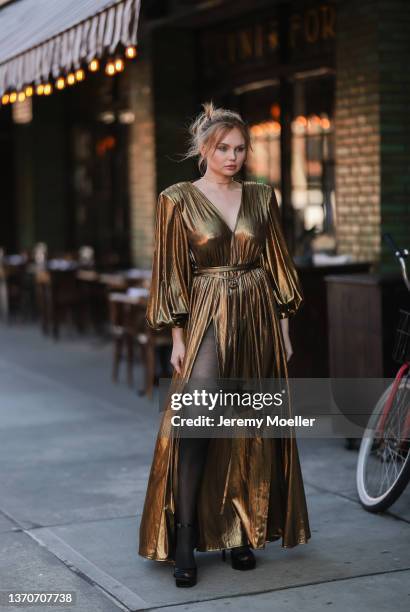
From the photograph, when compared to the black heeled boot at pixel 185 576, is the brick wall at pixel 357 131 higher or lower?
higher

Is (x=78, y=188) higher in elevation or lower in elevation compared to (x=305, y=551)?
higher

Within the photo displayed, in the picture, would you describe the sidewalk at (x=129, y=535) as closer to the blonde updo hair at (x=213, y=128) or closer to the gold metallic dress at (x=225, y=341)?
the gold metallic dress at (x=225, y=341)

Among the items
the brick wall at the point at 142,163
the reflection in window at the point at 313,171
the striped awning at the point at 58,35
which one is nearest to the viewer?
the striped awning at the point at 58,35

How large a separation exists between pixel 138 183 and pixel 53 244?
4.53 metres

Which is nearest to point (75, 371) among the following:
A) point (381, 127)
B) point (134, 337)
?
point (134, 337)

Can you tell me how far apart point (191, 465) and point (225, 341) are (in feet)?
1.87

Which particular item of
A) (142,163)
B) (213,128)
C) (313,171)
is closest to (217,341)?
(213,128)

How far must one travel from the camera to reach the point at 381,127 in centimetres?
848

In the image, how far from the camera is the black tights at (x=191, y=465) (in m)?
4.82

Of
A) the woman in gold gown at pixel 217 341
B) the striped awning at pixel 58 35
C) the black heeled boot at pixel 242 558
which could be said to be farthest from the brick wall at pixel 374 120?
the black heeled boot at pixel 242 558

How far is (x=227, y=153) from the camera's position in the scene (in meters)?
4.80

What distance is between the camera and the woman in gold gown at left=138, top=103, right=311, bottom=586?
4.82 metres

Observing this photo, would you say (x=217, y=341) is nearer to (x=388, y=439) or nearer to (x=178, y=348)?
(x=178, y=348)

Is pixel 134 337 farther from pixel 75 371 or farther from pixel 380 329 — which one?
pixel 380 329
